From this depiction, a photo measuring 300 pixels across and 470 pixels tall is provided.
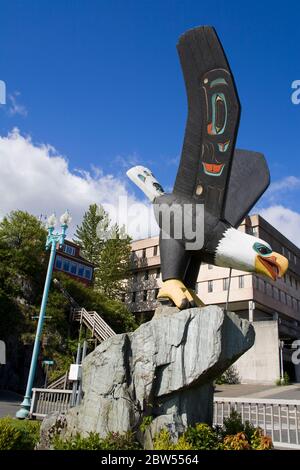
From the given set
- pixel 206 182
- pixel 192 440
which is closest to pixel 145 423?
pixel 192 440

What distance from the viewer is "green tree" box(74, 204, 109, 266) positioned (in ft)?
149

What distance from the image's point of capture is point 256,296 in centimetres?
3584

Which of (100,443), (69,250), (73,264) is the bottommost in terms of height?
(100,443)

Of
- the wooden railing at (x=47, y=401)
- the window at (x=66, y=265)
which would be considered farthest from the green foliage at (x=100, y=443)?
the window at (x=66, y=265)

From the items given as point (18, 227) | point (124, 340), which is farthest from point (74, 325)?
point (124, 340)

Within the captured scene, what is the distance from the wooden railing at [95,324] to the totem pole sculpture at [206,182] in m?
19.7

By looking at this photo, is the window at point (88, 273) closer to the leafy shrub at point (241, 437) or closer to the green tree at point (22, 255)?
the green tree at point (22, 255)

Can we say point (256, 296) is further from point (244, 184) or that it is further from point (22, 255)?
point (244, 184)

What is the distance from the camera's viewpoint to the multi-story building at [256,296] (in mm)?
32312

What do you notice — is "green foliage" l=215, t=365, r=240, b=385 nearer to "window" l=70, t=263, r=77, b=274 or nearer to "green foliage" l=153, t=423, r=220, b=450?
"window" l=70, t=263, r=77, b=274

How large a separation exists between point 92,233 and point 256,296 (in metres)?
19.6

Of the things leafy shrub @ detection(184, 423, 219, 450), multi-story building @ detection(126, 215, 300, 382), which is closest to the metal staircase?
multi-story building @ detection(126, 215, 300, 382)

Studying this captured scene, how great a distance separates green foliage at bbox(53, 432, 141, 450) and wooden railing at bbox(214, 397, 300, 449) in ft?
15.3
